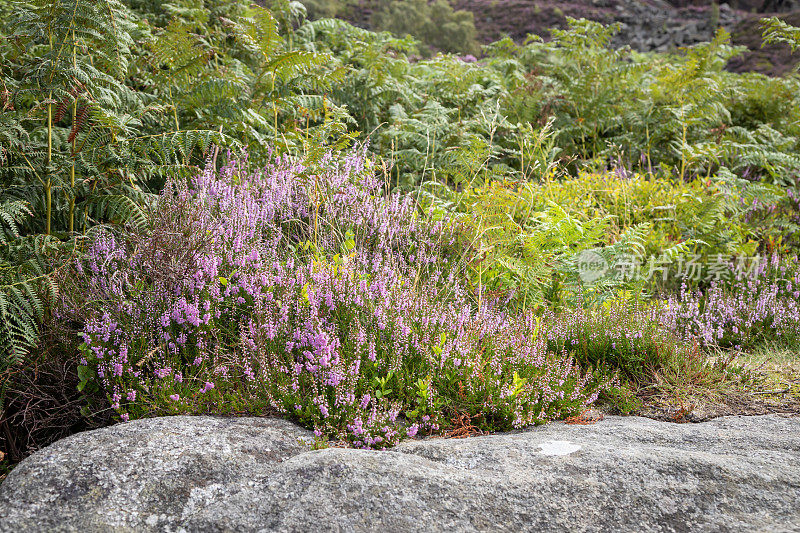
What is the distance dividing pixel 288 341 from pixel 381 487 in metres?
1.13

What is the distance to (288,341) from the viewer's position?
8.86ft

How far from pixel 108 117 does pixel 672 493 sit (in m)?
3.31

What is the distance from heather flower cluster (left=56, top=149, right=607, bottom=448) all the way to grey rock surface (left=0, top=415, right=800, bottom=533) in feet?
1.16

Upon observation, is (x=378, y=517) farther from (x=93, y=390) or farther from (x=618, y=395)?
(x=618, y=395)

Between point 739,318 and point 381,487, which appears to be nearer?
point 381,487

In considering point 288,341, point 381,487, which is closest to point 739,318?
point 288,341

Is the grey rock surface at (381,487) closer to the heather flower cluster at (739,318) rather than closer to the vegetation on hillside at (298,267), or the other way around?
the vegetation on hillside at (298,267)

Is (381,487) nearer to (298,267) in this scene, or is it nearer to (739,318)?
(298,267)

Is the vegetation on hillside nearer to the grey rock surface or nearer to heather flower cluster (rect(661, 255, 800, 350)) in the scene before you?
Result: heather flower cluster (rect(661, 255, 800, 350))

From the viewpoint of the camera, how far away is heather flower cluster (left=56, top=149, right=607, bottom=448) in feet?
8.04

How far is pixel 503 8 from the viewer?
24.0m

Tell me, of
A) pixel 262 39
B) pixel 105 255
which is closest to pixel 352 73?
pixel 262 39

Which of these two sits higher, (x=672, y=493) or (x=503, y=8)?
(x=503, y=8)

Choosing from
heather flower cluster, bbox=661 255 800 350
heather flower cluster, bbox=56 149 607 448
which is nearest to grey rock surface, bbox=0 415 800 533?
heather flower cluster, bbox=56 149 607 448
